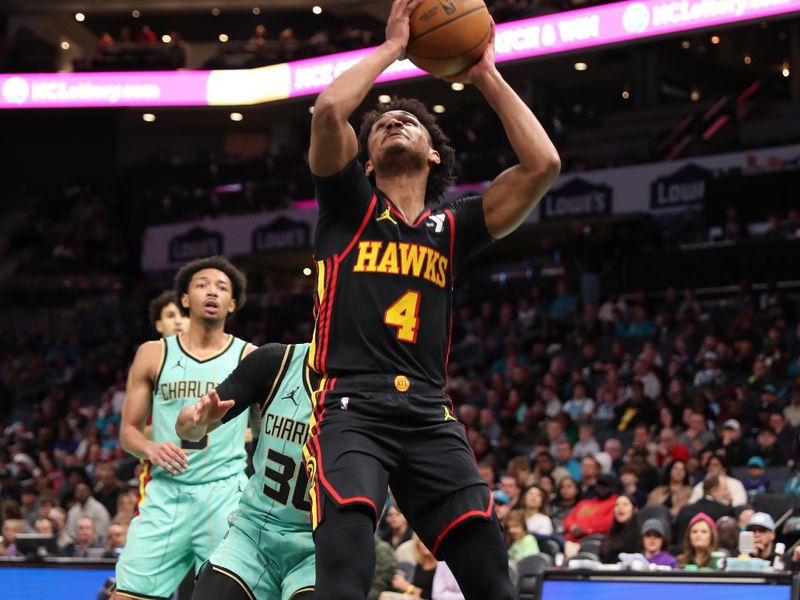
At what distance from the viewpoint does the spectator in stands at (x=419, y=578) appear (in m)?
9.52

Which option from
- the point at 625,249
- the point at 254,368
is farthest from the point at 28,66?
the point at 254,368

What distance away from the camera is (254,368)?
5.03 metres

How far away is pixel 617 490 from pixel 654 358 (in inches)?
144

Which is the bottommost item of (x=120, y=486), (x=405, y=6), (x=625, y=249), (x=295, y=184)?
(x=120, y=486)

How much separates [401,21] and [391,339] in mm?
1014

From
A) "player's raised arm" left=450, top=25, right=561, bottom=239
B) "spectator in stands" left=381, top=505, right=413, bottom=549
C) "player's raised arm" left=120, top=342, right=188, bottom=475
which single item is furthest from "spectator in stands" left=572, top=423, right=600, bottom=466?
"player's raised arm" left=450, top=25, right=561, bottom=239

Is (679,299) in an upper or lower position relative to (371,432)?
upper

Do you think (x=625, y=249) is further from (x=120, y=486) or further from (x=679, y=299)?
(x=120, y=486)

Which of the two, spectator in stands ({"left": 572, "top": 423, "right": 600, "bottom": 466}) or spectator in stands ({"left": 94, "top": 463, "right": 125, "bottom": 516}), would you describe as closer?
spectator in stands ({"left": 572, "top": 423, "right": 600, "bottom": 466})

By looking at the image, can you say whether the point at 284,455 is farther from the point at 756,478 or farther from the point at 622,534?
the point at 756,478

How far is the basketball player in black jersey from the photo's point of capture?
3.85 m

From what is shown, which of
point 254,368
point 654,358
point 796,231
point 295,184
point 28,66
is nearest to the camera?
point 254,368

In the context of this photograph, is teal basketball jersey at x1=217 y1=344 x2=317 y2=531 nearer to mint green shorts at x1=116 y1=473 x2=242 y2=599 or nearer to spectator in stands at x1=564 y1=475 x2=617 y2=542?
mint green shorts at x1=116 y1=473 x2=242 y2=599

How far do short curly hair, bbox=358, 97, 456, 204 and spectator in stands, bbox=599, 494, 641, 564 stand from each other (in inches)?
260
